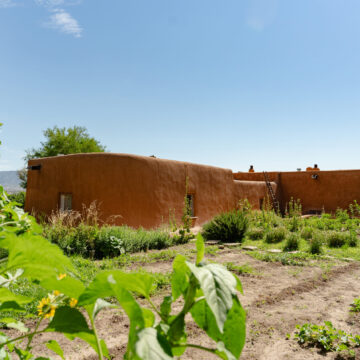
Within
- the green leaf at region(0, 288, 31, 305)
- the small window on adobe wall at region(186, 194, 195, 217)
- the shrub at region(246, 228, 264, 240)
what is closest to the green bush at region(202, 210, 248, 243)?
the shrub at region(246, 228, 264, 240)

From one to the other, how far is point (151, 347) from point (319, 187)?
1828 centimetres

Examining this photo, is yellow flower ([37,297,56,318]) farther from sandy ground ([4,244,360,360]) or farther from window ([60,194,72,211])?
window ([60,194,72,211])

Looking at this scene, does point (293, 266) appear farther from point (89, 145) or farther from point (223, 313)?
point (89, 145)

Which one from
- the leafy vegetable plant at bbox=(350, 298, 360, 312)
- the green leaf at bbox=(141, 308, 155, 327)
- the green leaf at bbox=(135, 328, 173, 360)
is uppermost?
the green leaf at bbox=(135, 328, 173, 360)

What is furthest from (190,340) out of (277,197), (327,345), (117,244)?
(277,197)

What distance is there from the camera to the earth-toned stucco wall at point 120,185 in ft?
32.1

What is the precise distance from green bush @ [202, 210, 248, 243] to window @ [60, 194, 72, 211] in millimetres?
4792

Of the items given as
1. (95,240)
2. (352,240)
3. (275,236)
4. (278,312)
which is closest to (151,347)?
(278,312)

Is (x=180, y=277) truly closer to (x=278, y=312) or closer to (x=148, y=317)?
(x=148, y=317)

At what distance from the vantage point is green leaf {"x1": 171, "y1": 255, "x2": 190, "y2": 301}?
0.48m

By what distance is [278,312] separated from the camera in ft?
12.0

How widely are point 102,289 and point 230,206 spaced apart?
45.9 feet

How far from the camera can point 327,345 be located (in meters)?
2.79

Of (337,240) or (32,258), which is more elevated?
(32,258)
